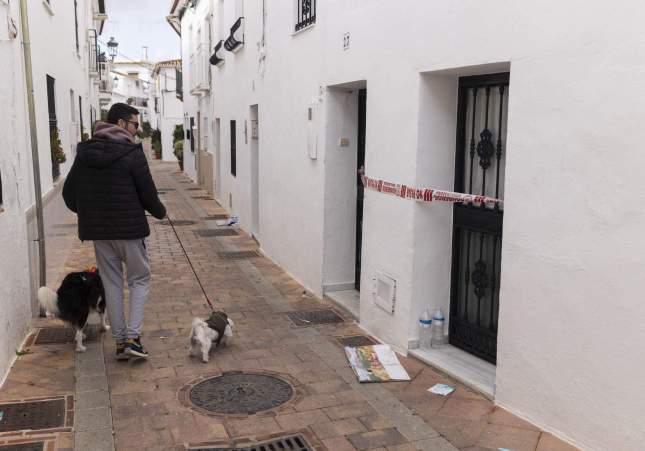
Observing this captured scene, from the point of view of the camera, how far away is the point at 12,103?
5602 mm

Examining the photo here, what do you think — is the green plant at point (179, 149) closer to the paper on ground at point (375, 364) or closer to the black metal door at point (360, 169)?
the black metal door at point (360, 169)

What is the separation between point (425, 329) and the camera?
18.1ft

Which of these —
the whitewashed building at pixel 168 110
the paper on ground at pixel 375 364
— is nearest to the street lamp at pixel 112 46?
the whitewashed building at pixel 168 110

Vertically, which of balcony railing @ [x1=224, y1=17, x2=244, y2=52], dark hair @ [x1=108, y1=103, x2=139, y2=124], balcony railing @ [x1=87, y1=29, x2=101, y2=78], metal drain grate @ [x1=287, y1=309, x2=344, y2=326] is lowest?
metal drain grate @ [x1=287, y1=309, x2=344, y2=326]

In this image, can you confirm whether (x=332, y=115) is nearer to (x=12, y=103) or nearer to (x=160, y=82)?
(x=12, y=103)

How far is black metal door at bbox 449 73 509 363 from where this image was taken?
4.96 metres

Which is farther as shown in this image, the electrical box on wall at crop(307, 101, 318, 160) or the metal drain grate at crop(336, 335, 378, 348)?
the electrical box on wall at crop(307, 101, 318, 160)

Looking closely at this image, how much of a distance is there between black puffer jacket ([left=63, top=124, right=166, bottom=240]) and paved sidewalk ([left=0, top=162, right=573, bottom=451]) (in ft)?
3.87

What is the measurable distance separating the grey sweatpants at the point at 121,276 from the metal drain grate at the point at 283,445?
178 cm

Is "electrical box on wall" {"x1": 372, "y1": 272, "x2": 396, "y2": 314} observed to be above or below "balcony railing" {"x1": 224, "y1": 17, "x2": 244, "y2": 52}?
below

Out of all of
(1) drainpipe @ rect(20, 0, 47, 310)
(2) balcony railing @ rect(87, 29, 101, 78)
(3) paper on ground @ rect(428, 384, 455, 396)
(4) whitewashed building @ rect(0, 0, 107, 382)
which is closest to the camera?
(3) paper on ground @ rect(428, 384, 455, 396)

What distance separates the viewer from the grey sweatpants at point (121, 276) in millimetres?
5219

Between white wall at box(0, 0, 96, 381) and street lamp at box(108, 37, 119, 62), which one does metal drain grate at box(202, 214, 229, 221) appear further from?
street lamp at box(108, 37, 119, 62)

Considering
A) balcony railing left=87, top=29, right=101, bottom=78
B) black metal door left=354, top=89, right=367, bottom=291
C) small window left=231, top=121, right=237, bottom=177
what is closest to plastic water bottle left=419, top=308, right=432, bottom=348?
black metal door left=354, top=89, right=367, bottom=291
